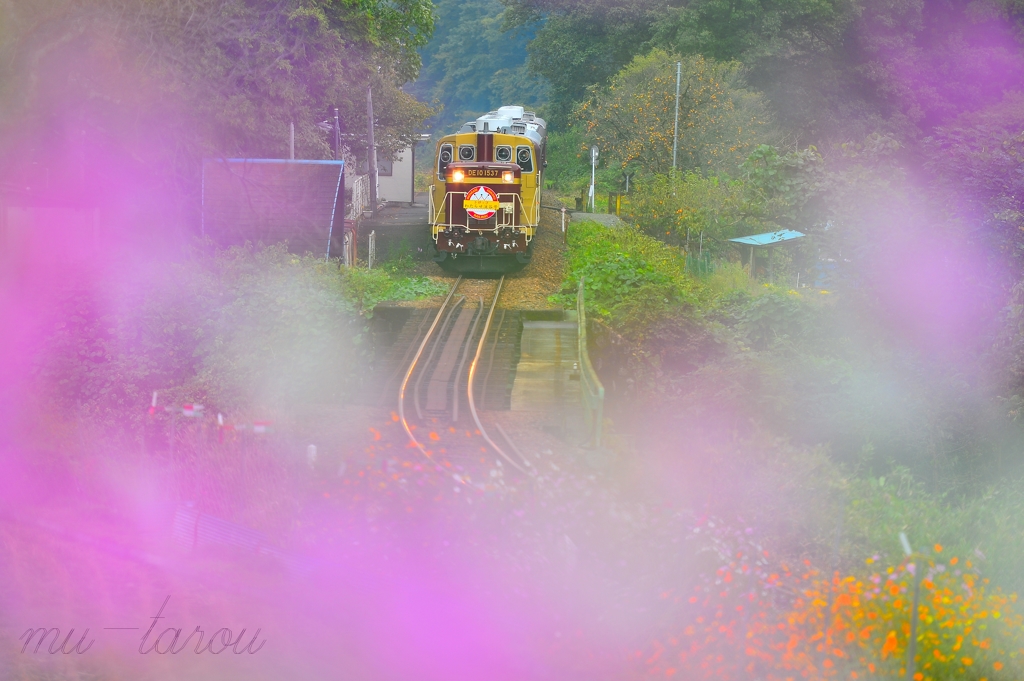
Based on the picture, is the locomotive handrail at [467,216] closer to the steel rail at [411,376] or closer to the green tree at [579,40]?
the steel rail at [411,376]

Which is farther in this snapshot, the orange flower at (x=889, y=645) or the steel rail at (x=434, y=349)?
the steel rail at (x=434, y=349)

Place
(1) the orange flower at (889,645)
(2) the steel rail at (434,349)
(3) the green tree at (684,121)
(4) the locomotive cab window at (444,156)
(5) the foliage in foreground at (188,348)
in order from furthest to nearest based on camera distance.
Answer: (3) the green tree at (684,121) < (4) the locomotive cab window at (444,156) < (2) the steel rail at (434,349) < (5) the foliage in foreground at (188,348) < (1) the orange flower at (889,645)

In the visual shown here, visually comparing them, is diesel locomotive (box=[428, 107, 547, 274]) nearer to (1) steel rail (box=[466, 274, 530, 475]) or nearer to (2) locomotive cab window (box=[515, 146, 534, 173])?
(2) locomotive cab window (box=[515, 146, 534, 173])

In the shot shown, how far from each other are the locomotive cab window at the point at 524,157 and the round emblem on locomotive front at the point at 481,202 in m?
1.88

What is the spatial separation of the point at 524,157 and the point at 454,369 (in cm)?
1036

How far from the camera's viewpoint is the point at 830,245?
635 inches

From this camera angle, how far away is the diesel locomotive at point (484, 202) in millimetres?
24000

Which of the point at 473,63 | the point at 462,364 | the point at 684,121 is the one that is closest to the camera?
the point at 462,364

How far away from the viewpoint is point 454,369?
1681cm

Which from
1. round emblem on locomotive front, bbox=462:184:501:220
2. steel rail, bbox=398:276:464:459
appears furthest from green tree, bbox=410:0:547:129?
steel rail, bbox=398:276:464:459

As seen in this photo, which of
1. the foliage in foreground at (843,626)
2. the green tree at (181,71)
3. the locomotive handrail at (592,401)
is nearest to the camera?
the foliage in foreground at (843,626)

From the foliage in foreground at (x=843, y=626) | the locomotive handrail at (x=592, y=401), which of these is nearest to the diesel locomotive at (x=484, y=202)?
the locomotive handrail at (x=592, y=401)

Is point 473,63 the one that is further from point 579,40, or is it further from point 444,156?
point 444,156

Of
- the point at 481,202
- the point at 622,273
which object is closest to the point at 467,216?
the point at 481,202
